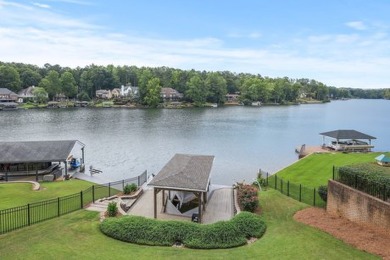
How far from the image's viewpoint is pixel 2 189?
78.2 feet

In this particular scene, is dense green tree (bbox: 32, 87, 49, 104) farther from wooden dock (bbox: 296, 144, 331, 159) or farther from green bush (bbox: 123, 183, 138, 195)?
green bush (bbox: 123, 183, 138, 195)

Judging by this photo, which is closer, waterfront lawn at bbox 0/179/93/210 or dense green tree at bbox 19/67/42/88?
waterfront lawn at bbox 0/179/93/210

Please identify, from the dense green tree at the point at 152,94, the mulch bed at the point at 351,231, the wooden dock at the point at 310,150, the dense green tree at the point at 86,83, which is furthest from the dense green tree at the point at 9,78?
the mulch bed at the point at 351,231

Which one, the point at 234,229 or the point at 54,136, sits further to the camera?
the point at 54,136

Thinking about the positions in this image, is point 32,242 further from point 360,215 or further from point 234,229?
point 360,215

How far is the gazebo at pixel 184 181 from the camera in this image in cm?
1773

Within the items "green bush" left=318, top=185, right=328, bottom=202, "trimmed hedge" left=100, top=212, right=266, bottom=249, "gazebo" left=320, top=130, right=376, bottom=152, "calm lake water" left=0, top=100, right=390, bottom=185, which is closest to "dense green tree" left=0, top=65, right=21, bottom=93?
"calm lake water" left=0, top=100, right=390, bottom=185

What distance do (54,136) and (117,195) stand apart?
41.0 metres

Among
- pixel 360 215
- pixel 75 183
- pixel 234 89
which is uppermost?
pixel 234 89

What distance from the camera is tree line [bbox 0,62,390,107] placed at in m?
136

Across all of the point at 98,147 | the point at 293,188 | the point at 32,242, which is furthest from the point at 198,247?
the point at 98,147

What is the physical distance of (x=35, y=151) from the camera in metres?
30.8

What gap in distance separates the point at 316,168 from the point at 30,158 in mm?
25832

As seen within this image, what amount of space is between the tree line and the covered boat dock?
101 m
